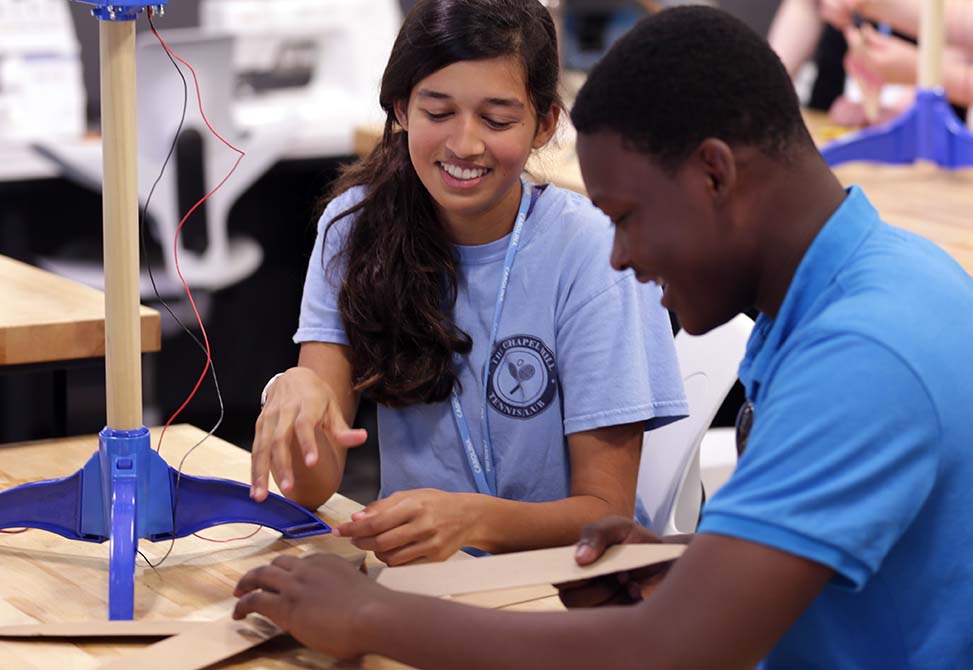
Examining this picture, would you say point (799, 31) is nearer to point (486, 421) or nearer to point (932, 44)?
point (932, 44)

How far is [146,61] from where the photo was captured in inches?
→ 140

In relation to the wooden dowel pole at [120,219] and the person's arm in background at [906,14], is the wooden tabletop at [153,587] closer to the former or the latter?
the wooden dowel pole at [120,219]

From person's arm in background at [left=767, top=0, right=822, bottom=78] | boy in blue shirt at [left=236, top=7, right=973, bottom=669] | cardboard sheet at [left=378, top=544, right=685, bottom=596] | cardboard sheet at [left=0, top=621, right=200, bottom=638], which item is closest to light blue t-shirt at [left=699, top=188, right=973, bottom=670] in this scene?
boy in blue shirt at [left=236, top=7, right=973, bottom=669]

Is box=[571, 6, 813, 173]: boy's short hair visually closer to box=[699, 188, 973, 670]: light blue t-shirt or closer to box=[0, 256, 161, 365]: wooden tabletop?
box=[699, 188, 973, 670]: light blue t-shirt

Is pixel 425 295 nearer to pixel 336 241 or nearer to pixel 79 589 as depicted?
pixel 336 241

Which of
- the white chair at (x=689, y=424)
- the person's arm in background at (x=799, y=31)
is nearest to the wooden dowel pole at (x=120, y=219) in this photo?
the white chair at (x=689, y=424)

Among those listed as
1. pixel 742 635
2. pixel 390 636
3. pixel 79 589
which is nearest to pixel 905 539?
pixel 742 635

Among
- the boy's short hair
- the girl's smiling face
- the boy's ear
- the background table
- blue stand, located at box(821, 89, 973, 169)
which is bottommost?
the background table

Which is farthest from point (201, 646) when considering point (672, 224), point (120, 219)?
point (672, 224)

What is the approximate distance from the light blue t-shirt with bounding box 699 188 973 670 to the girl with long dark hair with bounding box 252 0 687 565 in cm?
49

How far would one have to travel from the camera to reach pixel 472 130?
1454mm

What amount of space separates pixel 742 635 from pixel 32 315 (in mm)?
1139

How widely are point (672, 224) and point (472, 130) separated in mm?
600

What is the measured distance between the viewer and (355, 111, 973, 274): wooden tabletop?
2562 millimetres
